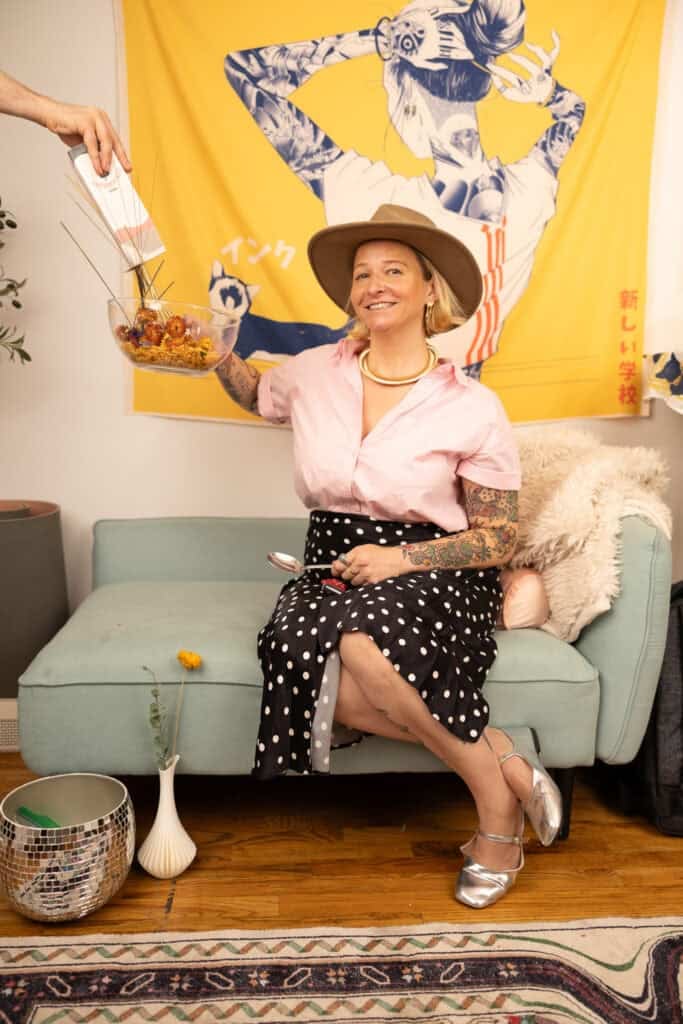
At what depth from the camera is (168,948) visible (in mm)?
1444

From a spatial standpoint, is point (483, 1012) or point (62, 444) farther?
point (62, 444)

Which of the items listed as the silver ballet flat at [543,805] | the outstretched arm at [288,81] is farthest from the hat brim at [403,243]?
the silver ballet flat at [543,805]

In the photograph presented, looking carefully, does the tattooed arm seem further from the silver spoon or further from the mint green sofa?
the mint green sofa

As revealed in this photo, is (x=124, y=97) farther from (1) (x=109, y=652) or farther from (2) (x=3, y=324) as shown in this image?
(1) (x=109, y=652)

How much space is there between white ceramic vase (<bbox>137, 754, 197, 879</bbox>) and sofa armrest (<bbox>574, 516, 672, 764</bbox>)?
879 mm

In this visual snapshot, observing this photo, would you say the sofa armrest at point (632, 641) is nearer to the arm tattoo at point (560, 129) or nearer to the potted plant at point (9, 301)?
the arm tattoo at point (560, 129)

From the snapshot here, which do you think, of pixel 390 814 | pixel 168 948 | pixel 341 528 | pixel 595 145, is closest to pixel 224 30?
pixel 595 145

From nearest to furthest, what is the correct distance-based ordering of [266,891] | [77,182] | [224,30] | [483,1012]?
[483,1012] < [266,891] < [77,182] < [224,30]

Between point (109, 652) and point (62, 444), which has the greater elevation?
point (62, 444)

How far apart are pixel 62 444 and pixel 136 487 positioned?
0.25 meters

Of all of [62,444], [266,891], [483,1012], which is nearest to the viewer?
[483,1012]

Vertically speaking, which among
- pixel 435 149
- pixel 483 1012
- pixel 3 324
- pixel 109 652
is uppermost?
pixel 435 149

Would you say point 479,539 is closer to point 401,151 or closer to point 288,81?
point 401,151

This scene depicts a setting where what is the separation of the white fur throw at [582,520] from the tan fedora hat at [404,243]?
450 millimetres
